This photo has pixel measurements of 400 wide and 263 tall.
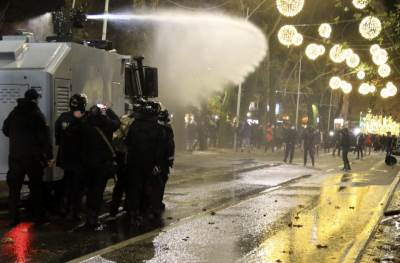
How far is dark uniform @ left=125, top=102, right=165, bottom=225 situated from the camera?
368 inches

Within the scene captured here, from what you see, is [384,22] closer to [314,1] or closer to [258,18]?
[258,18]

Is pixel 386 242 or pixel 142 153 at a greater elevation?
pixel 142 153

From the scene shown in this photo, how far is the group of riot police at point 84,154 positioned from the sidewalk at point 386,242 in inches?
136

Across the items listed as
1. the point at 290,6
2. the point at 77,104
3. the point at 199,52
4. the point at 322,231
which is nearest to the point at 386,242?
the point at 322,231

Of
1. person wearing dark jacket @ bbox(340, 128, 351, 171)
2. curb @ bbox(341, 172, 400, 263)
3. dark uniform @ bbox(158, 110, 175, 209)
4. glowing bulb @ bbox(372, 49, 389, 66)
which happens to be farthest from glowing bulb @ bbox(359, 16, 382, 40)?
dark uniform @ bbox(158, 110, 175, 209)

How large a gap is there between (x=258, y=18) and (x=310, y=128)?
1466 cm

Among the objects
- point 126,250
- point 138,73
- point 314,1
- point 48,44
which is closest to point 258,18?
point 314,1

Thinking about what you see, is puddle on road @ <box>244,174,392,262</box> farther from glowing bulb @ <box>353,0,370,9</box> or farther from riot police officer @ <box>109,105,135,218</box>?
glowing bulb @ <box>353,0,370,9</box>

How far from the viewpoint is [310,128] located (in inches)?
1068

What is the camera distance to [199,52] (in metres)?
36.2

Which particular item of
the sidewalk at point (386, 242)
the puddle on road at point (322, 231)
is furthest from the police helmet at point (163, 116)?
the sidewalk at point (386, 242)

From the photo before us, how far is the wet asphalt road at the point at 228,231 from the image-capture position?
24.8 ft

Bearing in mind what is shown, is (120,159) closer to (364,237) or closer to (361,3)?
(364,237)

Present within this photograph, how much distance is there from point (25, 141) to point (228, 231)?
10.7 ft
